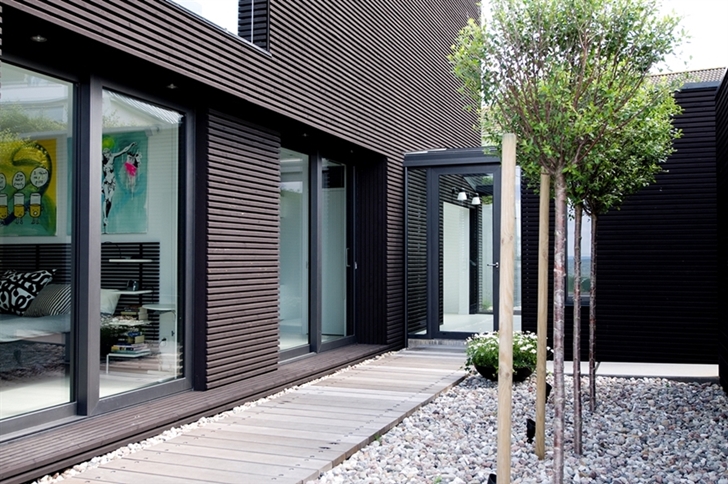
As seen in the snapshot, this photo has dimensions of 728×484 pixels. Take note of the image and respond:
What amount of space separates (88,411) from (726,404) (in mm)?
4534

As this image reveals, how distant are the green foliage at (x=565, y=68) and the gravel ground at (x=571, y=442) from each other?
63.9 inches

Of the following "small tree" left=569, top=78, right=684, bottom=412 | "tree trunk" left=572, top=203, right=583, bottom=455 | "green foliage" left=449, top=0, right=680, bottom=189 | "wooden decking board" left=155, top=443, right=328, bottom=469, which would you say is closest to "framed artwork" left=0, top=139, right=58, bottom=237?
"wooden decking board" left=155, top=443, right=328, bottom=469

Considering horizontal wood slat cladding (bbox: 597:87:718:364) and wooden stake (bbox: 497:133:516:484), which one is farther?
horizontal wood slat cladding (bbox: 597:87:718:364)

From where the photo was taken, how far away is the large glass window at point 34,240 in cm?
373

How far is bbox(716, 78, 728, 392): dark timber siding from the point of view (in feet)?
18.2

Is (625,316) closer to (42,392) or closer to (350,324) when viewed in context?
(350,324)

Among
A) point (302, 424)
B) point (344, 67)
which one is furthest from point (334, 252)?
point (302, 424)

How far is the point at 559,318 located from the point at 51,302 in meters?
2.80

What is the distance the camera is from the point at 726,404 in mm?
5312

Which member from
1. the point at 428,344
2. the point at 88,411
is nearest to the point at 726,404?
the point at 428,344

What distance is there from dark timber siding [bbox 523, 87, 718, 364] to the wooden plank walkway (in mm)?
2044

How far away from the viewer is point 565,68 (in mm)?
3486

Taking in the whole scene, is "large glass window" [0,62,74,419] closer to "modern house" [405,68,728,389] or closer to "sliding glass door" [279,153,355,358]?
"sliding glass door" [279,153,355,358]

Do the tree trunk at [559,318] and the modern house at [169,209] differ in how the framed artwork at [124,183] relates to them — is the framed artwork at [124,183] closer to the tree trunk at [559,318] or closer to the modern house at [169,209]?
the modern house at [169,209]
